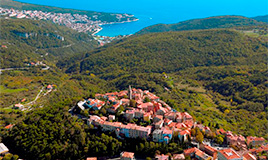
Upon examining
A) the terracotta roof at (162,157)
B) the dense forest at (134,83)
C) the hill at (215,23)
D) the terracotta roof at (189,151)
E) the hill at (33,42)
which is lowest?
the terracotta roof at (162,157)

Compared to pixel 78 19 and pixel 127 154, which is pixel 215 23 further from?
pixel 127 154

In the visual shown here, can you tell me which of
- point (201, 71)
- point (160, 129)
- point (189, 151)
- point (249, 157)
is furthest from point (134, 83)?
point (249, 157)

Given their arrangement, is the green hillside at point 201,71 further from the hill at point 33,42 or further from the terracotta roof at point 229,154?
the hill at point 33,42

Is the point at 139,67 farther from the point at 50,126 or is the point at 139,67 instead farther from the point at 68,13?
the point at 68,13

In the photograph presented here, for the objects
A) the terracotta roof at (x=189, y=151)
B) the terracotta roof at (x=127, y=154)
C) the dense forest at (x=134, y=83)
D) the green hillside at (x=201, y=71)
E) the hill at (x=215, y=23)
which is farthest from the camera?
the hill at (x=215, y=23)

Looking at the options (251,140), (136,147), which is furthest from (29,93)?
(251,140)

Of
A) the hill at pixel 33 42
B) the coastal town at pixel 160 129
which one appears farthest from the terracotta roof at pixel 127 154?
the hill at pixel 33 42

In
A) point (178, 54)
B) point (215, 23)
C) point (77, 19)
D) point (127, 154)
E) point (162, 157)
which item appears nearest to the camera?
point (162, 157)
